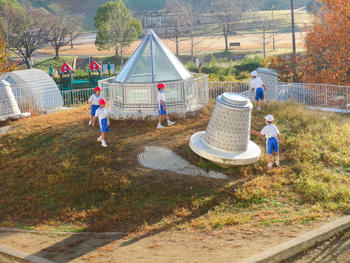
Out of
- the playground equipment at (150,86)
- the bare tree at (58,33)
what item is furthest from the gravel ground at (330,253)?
the bare tree at (58,33)

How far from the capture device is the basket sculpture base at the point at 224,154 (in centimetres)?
1101

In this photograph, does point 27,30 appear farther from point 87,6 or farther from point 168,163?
point 87,6

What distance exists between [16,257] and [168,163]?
15.1 feet

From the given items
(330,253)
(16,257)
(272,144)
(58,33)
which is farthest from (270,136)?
(58,33)

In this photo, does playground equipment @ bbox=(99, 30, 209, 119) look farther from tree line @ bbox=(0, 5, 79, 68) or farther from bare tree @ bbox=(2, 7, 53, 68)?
bare tree @ bbox=(2, 7, 53, 68)

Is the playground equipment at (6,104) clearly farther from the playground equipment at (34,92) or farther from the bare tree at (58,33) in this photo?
the bare tree at (58,33)

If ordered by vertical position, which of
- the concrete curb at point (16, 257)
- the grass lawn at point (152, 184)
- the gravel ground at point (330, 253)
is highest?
the grass lawn at point (152, 184)

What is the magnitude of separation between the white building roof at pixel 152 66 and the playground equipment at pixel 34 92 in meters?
4.56

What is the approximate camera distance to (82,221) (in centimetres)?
956

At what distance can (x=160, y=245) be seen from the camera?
8.25 metres

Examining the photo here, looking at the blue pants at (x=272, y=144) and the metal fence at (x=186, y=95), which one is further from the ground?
the metal fence at (x=186, y=95)

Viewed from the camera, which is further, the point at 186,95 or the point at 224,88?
the point at 224,88

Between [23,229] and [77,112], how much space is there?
806cm

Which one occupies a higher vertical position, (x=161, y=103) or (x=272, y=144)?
(x=161, y=103)
